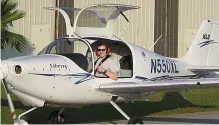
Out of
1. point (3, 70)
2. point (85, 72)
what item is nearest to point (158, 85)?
point (85, 72)

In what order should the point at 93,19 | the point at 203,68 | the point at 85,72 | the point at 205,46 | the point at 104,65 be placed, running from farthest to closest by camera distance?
the point at 205,46
the point at 203,68
the point at 93,19
the point at 104,65
the point at 85,72

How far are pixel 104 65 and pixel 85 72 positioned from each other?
1.87 ft

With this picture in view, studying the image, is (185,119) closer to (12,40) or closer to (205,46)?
(205,46)

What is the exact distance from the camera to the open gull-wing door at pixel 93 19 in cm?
1180

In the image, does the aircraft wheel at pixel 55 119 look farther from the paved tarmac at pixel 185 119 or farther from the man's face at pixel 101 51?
the man's face at pixel 101 51

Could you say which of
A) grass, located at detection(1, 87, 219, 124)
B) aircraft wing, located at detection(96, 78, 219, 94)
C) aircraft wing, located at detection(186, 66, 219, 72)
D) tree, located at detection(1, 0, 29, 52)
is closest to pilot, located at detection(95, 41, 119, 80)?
aircraft wing, located at detection(96, 78, 219, 94)

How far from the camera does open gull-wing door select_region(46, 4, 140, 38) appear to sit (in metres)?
11.8

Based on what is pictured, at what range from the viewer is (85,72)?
11.0 m

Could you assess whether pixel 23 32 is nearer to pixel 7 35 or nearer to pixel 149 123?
pixel 7 35

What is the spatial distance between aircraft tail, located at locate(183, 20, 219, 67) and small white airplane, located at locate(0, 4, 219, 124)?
1.39m

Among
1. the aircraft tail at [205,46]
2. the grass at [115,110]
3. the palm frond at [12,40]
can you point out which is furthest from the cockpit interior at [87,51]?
the palm frond at [12,40]

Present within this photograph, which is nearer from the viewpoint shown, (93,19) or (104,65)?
(104,65)

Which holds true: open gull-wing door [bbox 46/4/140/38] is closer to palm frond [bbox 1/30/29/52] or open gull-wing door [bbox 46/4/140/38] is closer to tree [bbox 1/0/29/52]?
tree [bbox 1/0/29/52]

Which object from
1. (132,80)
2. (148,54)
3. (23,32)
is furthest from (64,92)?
(23,32)
